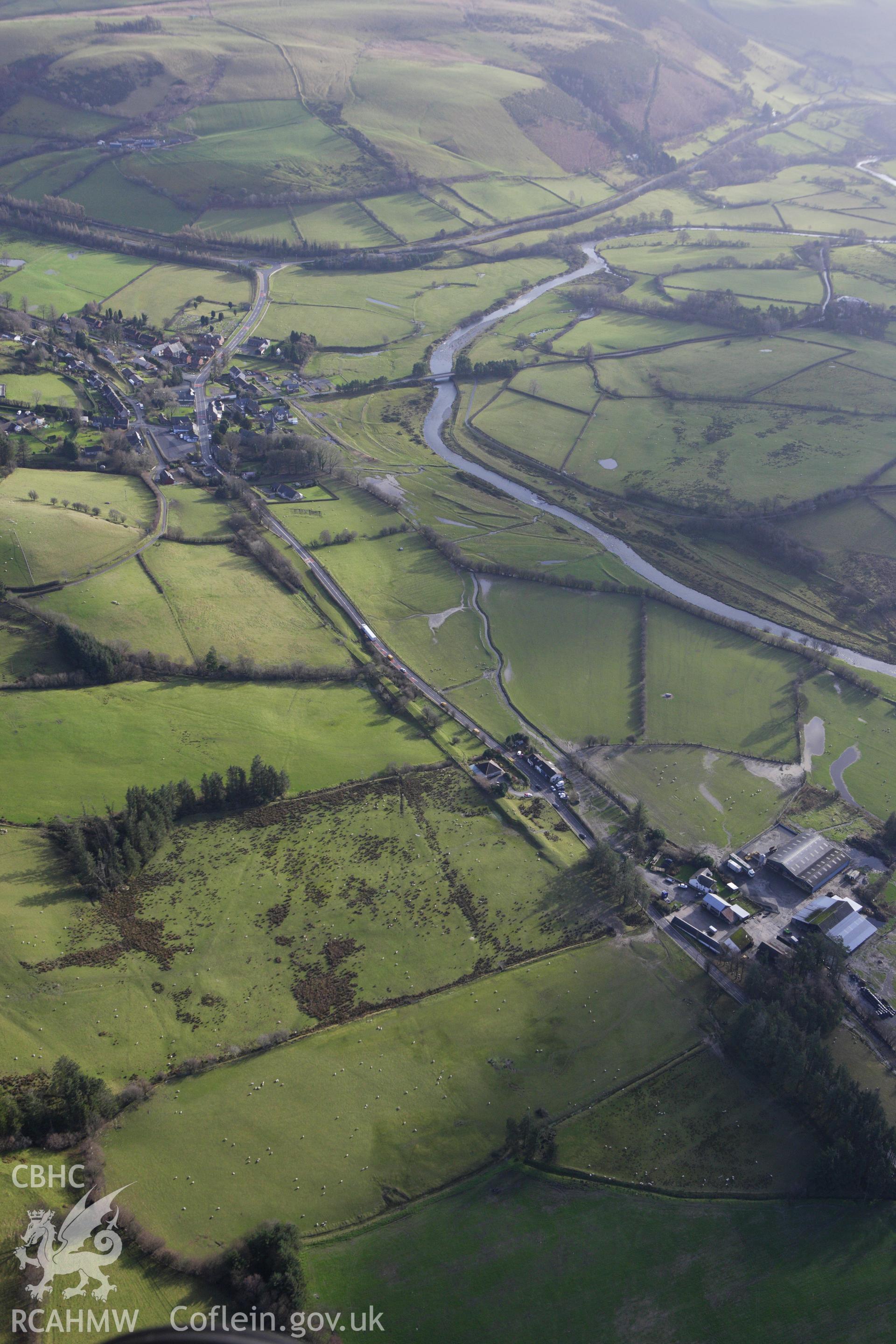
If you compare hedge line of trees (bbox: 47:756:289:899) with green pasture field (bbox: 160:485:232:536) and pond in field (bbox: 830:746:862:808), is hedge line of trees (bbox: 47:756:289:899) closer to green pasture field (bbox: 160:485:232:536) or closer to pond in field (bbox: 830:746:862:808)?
green pasture field (bbox: 160:485:232:536)

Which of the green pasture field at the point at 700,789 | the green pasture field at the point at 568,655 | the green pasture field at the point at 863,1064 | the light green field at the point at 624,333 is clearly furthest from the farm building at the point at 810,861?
the light green field at the point at 624,333

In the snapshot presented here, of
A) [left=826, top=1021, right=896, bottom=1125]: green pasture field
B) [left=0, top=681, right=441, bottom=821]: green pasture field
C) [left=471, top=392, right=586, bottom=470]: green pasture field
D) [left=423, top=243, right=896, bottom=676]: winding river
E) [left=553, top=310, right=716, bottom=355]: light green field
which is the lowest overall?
[left=0, top=681, right=441, bottom=821]: green pasture field

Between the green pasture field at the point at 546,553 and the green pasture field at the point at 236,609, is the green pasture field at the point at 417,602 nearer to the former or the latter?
the green pasture field at the point at 546,553

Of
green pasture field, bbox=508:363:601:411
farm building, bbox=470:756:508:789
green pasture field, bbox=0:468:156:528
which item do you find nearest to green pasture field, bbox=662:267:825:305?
green pasture field, bbox=508:363:601:411

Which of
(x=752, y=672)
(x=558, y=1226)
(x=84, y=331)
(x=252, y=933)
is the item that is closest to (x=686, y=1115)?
(x=558, y=1226)

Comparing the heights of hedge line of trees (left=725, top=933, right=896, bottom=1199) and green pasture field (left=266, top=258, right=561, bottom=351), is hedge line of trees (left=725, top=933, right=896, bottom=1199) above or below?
below

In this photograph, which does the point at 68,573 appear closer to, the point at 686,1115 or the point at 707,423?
the point at 686,1115
